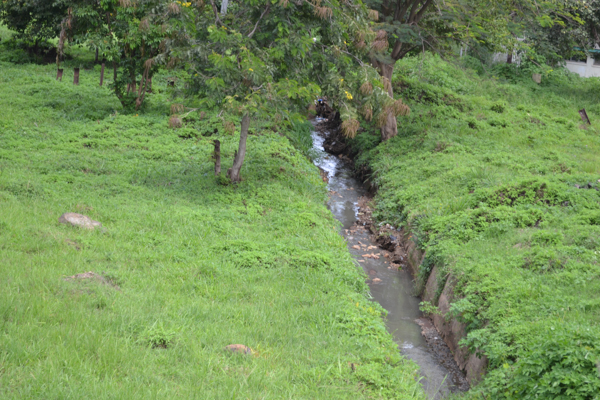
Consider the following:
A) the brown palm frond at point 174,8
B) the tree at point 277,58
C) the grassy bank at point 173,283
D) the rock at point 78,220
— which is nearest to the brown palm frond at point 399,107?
the tree at point 277,58

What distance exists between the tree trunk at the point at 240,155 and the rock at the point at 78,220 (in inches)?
160

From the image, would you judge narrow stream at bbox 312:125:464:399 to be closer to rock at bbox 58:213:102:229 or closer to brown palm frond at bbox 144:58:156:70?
rock at bbox 58:213:102:229

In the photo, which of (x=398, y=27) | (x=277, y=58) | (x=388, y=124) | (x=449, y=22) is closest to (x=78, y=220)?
(x=277, y=58)

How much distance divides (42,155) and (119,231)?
4.97 meters

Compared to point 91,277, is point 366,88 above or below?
above

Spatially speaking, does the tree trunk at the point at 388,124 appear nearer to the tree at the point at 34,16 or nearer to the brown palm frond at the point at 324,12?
the brown palm frond at the point at 324,12

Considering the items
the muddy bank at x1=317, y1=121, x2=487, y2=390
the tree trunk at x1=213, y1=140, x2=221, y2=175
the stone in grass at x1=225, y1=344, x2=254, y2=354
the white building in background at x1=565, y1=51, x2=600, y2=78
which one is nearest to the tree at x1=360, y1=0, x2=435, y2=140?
the muddy bank at x1=317, y1=121, x2=487, y2=390

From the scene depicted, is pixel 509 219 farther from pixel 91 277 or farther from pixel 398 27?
pixel 398 27

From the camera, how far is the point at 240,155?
39.6 feet

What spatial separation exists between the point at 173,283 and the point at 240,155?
212 inches

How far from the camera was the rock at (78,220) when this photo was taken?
331 inches

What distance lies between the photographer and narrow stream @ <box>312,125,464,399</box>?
287 inches

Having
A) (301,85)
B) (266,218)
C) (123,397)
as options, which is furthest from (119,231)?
(301,85)

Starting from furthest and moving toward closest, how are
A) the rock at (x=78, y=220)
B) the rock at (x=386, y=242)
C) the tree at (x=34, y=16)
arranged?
the tree at (x=34, y=16), the rock at (x=386, y=242), the rock at (x=78, y=220)
